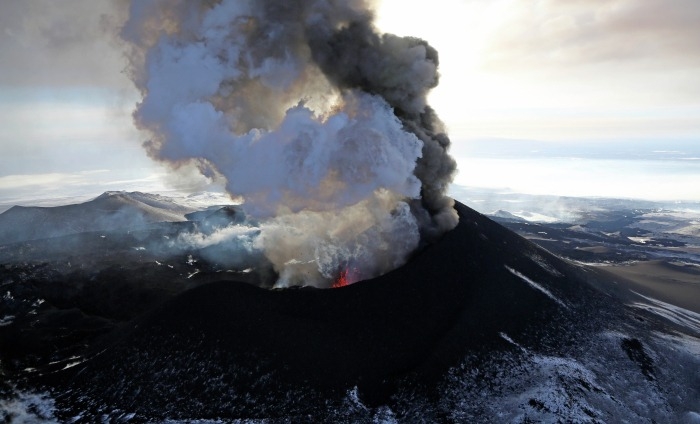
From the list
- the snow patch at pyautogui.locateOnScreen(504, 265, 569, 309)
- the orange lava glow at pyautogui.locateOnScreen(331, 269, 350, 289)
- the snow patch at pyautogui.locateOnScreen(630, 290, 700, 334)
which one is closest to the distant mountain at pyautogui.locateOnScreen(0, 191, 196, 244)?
the orange lava glow at pyautogui.locateOnScreen(331, 269, 350, 289)

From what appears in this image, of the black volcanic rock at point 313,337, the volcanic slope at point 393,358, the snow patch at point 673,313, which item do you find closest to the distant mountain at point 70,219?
the black volcanic rock at point 313,337

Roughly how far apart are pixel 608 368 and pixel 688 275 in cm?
8244

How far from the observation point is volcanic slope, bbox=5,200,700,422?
35438 mm

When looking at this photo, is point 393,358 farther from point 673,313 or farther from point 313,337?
point 673,313

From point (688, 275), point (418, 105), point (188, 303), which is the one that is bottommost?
point (688, 275)

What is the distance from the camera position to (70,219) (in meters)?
129

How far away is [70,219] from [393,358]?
122262mm

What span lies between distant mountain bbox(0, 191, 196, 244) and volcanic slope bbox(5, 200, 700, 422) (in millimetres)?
80896

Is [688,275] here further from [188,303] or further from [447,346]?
[188,303]

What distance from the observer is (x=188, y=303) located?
44.8 meters

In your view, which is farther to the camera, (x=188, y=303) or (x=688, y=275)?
(x=688, y=275)

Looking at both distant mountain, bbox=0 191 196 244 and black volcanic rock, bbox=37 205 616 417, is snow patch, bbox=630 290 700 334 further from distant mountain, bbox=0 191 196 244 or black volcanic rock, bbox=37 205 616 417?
distant mountain, bbox=0 191 196 244

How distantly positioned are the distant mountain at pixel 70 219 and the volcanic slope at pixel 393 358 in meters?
80.9

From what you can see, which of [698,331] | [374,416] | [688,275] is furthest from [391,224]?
[688,275]
